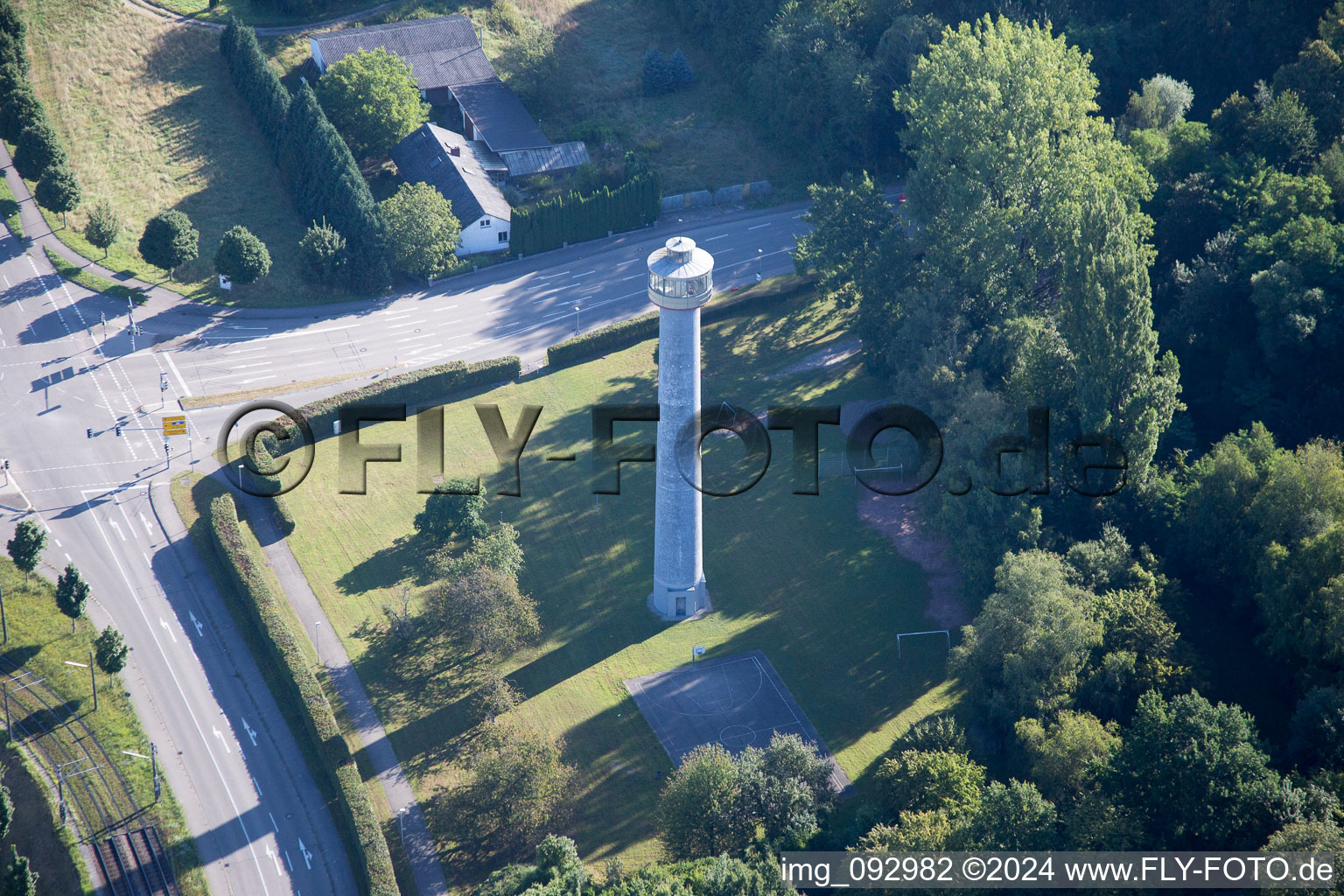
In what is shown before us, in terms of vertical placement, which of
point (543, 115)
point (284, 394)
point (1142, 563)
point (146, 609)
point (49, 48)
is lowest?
point (1142, 563)

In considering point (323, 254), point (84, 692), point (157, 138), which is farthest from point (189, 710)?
point (157, 138)

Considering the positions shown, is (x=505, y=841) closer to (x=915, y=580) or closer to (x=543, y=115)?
(x=915, y=580)

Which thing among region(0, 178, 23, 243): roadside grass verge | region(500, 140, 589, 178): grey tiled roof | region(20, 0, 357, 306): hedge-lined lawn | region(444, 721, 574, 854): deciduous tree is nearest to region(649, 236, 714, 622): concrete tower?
region(444, 721, 574, 854): deciduous tree

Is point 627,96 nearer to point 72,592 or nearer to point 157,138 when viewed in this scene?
point 157,138

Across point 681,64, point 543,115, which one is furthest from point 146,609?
point 681,64

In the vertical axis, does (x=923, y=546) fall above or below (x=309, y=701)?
below

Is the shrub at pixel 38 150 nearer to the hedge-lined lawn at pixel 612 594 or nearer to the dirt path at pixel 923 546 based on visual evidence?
the hedge-lined lawn at pixel 612 594
